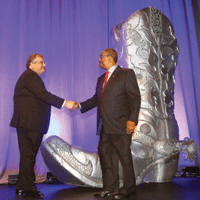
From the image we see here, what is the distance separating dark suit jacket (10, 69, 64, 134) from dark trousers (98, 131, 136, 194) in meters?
0.51

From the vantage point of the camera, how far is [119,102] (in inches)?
75.1

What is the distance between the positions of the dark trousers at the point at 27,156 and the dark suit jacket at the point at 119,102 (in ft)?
1.75

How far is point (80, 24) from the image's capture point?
343 cm

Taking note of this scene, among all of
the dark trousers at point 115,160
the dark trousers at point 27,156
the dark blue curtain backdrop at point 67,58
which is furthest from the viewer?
the dark blue curtain backdrop at point 67,58

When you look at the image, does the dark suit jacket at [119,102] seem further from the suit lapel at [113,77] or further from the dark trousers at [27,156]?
the dark trousers at [27,156]

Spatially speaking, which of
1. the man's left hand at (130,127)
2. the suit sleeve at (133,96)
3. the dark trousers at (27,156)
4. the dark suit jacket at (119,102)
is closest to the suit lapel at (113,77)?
the dark suit jacket at (119,102)

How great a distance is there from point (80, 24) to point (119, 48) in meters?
1.06

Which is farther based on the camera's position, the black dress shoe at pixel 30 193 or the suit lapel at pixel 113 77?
the suit lapel at pixel 113 77

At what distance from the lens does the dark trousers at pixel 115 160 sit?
1801mm

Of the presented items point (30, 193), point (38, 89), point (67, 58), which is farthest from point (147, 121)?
point (67, 58)

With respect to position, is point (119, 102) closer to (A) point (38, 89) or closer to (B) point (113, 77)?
(B) point (113, 77)

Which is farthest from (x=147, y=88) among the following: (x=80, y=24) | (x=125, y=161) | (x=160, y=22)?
(x=80, y=24)

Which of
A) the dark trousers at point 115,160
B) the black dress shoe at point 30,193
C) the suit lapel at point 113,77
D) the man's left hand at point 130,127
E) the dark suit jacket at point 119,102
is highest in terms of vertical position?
the suit lapel at point 113,77

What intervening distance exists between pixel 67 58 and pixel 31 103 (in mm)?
1414
